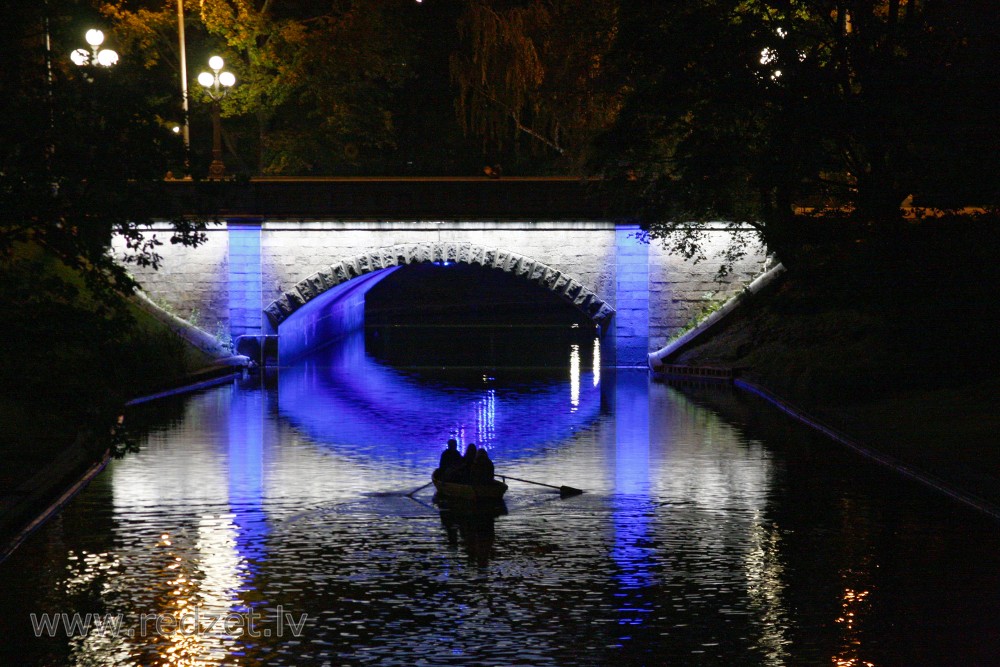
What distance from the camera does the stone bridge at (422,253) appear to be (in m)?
43.7

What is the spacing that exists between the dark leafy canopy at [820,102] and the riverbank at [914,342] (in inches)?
49.0

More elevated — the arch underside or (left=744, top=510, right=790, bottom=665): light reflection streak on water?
the arch underside

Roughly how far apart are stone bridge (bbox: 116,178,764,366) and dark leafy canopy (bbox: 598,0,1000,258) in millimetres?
10273

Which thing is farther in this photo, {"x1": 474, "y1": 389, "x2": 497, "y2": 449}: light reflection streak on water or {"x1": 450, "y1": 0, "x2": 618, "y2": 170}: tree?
{"x1": 450, "y1": 0, "x2": 618, "y2": 170}: tree

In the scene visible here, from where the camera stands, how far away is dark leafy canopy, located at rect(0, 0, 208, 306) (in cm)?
1708

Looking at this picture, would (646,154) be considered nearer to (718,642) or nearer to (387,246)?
(387,246)

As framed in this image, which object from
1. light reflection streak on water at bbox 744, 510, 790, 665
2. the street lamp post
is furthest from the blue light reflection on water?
Result: the street lamp post

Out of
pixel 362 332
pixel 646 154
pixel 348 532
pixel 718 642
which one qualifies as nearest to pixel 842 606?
pixel 718 642

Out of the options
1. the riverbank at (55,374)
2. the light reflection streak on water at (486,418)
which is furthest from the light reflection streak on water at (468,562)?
the light reflection streak on water at (486,418)

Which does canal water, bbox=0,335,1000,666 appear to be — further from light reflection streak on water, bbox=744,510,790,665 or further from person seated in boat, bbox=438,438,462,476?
person seated in boat, bbox=438,438,462,476

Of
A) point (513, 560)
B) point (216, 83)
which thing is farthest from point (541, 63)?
point (513, 560)

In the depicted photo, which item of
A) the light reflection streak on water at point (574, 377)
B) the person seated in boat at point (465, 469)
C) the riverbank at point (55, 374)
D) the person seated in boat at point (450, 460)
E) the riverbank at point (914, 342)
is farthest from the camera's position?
the light reflection streak on water at point (574, 377)

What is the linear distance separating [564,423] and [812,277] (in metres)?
6.28

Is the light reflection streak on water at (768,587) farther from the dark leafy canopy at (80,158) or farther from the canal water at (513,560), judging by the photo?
the dark leafy canopy at (80,158)
